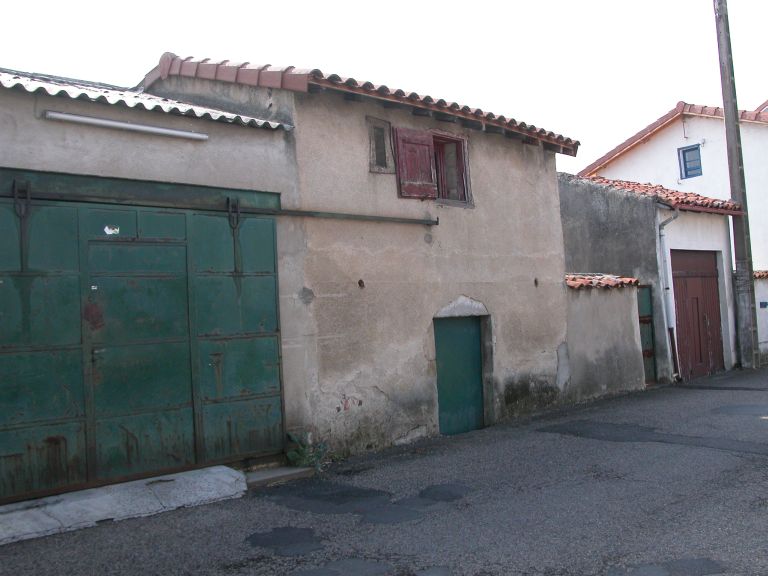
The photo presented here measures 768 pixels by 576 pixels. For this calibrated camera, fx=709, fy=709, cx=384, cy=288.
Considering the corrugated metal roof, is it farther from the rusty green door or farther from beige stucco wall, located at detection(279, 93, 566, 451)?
the rusty green door

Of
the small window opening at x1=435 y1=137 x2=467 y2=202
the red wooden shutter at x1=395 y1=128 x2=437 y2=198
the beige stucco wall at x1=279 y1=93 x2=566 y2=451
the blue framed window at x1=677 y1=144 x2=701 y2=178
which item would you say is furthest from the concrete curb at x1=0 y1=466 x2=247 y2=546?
the blue framed window at x1=677 y1=144 x2=701 y2=178

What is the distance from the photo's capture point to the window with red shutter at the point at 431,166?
9375 millimetres

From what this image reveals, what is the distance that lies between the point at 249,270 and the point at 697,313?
451 inches

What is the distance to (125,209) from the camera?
6.77 metres

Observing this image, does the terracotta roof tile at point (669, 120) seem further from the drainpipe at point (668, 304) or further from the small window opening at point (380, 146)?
the small window opening at point (380, 146)

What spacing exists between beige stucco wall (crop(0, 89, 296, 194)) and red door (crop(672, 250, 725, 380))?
10.3m

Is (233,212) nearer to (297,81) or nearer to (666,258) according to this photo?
(297,81)

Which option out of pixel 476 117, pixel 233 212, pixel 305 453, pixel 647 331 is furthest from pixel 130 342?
pixel 647 331

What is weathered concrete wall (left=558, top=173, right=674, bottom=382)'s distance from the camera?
14508 millimetres

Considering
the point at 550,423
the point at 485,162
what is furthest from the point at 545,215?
the point at 550,423

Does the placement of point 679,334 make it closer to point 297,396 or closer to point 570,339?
point 570,339

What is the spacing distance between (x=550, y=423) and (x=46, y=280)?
699cm

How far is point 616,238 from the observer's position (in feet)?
49.4

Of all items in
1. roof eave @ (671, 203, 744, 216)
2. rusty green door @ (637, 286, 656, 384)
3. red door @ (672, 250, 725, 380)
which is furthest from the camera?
red door @ (672, 250, 725, 380)
